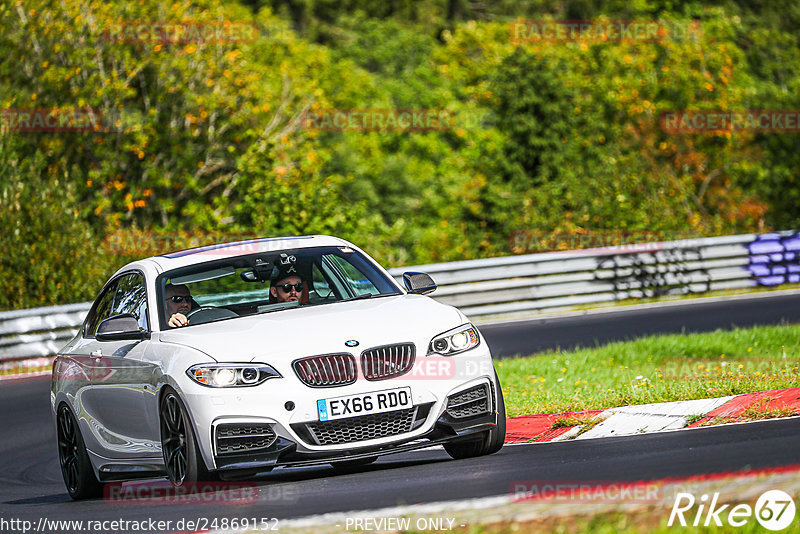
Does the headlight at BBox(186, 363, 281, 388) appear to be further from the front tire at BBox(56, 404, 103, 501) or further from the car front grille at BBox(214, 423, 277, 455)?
the front tire at BBox(56, 404, 103, 501)

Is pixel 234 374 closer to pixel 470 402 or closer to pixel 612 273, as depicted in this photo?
pixel 470 402

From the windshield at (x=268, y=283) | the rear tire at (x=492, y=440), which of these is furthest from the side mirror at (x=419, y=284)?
the rear tire at (x=492, y=440)

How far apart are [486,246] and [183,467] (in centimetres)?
2171

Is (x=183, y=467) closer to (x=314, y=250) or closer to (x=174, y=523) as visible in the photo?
(x=174, y=523)

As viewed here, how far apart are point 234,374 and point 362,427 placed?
2.54 feet

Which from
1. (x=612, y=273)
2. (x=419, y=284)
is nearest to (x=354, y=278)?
(x=419, y=284)

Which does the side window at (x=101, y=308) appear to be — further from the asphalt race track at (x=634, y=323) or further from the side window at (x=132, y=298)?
the asphalt race track at (x=634, y=323)

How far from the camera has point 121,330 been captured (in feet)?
27.1

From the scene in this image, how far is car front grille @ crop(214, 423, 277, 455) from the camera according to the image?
7.46 m

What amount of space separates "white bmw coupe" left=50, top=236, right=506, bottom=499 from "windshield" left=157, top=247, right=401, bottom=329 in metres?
0.01

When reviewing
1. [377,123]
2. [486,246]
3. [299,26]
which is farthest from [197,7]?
[299,26]

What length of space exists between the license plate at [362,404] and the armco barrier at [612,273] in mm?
13357

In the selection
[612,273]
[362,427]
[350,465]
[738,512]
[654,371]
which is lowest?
[612,273]

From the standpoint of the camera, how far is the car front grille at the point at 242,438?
746cm
